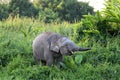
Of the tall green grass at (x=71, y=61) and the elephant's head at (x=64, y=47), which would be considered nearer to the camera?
the elephant's head at (x=64, y=47)

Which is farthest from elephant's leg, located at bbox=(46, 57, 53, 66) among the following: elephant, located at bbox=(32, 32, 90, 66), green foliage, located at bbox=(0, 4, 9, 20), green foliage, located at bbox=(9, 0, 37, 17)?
green foliage, located at bbox=(9, 0, 37, 17)

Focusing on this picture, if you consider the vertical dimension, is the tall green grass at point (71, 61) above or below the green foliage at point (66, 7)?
below

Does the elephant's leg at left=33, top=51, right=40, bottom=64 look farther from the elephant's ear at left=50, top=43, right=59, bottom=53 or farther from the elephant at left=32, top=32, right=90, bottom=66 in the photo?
the elephant's ear at left=50, top=43, right=59, bottom=53

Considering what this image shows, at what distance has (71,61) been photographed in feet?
27.6

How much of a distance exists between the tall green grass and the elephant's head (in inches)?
24.6

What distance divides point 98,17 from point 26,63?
3165mm

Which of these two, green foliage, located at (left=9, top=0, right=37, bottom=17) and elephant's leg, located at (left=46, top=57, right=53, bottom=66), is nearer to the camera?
elephant's leg, located at (left=46, top=57, right=53, bottom=66)

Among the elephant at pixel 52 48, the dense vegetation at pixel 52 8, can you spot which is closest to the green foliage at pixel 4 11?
the dense vegetation at pixel 52 8

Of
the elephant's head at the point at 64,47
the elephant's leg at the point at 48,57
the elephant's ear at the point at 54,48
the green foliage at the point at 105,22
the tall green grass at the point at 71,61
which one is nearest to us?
the elephant's head at the point at 64,47

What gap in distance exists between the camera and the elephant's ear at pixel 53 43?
25.3ft

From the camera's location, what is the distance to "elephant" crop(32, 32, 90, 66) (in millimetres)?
7578

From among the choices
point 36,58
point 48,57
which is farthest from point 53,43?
point 36,58

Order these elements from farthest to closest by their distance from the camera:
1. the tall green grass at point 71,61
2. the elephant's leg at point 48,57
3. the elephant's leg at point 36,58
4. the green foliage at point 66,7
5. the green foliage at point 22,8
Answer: the green foliage at point 66,7 < the green foliage at point 22,8 < the elephant's leg at point 36,58 < the tall green grass at point 71,61 < the elephant's leg at point 48,57

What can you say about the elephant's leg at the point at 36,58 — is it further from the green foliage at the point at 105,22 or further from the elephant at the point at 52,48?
the green foliage at the point at 105,22
